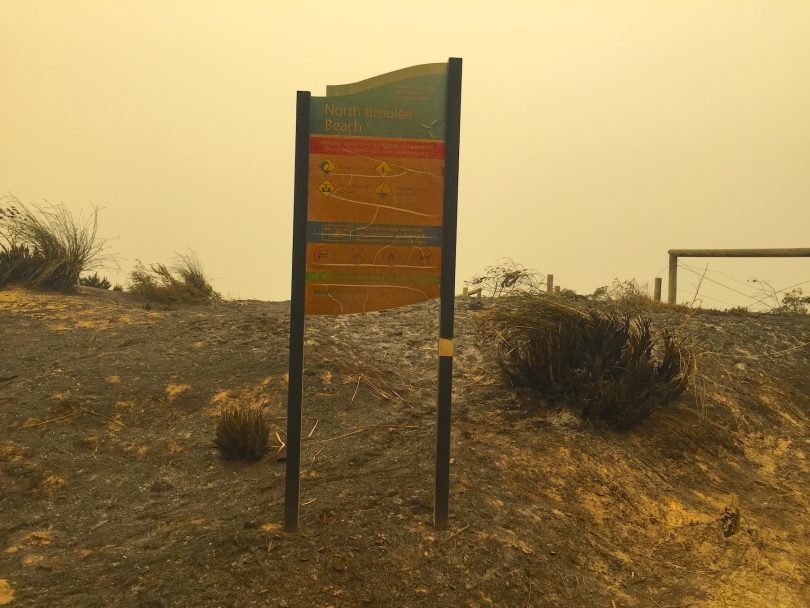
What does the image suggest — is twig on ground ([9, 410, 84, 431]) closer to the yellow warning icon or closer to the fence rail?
the yellow warning icon

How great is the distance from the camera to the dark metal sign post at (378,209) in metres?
3.80

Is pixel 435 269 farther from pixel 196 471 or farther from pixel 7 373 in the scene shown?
pixel 7 373

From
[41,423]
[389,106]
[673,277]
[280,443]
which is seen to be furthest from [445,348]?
[673,277]

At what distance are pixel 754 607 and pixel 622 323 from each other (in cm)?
267

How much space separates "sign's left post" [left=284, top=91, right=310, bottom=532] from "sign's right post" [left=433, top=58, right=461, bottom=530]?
80 centimetres

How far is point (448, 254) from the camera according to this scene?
12.6 ft

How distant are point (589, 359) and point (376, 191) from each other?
2633 millimetres

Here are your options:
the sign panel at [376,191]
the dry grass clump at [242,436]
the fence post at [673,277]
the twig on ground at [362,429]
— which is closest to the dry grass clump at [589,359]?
the twig on ground at [362,429]

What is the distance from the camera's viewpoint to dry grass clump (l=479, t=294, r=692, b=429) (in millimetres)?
5480

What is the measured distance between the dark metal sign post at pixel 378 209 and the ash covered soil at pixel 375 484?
430 mm

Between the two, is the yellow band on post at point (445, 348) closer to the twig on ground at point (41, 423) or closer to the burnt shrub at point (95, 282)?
the twig on ground at point (41, 423)

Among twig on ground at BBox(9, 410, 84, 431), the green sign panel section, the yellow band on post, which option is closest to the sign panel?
the green sign panel section

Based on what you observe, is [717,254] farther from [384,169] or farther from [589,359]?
[384,169]

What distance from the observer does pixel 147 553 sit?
366 centimetres
